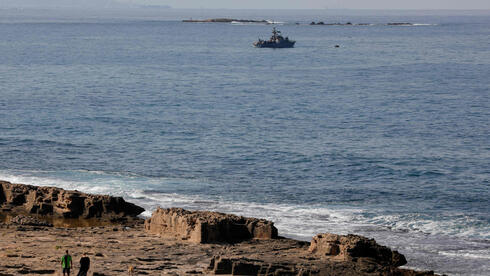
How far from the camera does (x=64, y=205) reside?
119 ft

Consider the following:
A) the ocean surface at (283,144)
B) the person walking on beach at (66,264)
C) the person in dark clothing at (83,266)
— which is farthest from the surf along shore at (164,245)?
the ocean surface at (283,144)

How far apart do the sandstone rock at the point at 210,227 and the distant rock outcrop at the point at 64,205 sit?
4694mm

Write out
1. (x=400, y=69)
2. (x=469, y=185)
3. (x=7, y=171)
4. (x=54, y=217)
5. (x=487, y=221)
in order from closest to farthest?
(x=54, y=217) → (x=487, y=221) → (x=469, y=185) → (x=7, y=171) → (x=400, y=69)

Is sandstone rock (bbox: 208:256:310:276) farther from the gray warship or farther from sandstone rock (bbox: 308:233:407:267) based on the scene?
the gray warship

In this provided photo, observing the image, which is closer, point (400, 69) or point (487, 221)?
point (487, 221)

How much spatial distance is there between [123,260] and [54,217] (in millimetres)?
9449

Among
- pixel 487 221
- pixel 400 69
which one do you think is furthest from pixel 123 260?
pixel 400 69

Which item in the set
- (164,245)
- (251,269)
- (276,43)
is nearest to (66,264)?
(164,245)

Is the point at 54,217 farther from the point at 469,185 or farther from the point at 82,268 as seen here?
the point at 469,185

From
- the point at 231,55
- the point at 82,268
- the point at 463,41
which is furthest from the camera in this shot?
the point at 463,41

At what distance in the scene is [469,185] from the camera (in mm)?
45188

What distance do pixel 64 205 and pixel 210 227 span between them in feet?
29.2

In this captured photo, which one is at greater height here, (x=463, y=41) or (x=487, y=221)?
(x=463, y=41)

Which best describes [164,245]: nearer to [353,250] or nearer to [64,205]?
[353,250]
